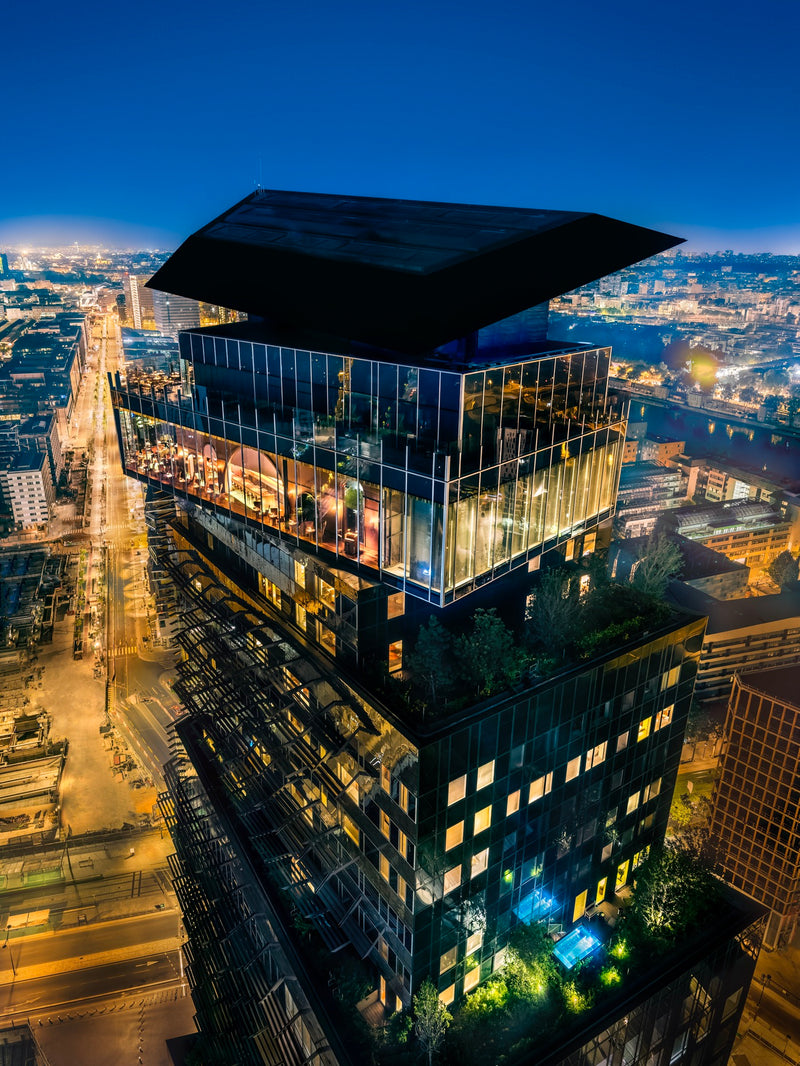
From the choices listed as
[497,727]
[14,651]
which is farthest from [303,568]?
[14,651]

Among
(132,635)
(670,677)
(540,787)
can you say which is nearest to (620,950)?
(540,787)

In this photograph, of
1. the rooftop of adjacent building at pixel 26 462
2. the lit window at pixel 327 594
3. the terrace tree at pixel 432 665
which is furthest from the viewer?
the rooftop of adjacent building at pixel 26 462

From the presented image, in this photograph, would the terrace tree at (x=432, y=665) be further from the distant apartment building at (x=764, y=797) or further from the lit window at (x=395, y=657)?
the distant apartment building at (x=764, y=797)

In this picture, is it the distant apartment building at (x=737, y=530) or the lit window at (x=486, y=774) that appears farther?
the distant apartment building at (x=737, y=530)

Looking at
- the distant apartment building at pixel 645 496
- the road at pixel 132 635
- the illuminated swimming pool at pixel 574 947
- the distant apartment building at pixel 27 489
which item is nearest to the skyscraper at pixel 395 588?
the illuminated swimming pool at pixel 574 947

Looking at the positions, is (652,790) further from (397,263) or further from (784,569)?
(784,569)

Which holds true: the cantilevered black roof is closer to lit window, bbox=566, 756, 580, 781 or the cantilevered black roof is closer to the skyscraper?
the skyscraper

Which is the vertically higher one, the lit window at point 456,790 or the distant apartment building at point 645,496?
the lit window at point 456,790
